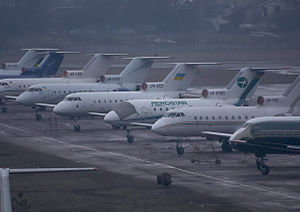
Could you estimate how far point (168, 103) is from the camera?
200 ft

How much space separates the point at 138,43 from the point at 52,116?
86777mm

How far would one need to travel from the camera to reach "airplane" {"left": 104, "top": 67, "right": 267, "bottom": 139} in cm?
5984

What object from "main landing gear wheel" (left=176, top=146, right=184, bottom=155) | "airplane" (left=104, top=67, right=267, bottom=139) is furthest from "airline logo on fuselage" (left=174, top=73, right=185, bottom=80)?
"main landing gear wheel" (left=176, top=146, right=184, bottom=155)

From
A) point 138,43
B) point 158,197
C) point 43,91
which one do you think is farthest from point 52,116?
point 138,43

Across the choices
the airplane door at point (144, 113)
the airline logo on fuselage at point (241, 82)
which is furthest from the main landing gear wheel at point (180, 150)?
the airline logo on fuselage at point (241, 82)

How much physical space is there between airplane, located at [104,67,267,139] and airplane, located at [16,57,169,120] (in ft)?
53.9

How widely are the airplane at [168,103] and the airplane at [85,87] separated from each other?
16430 mm

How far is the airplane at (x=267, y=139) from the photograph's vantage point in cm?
4266

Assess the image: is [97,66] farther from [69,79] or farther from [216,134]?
[216,134]

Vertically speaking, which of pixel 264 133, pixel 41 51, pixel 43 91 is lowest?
pixel 264 133

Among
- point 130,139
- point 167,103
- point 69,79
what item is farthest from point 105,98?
point 69,79

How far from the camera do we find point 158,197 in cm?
3694

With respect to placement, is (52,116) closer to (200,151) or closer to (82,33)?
(200,151)

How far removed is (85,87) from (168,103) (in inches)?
752
